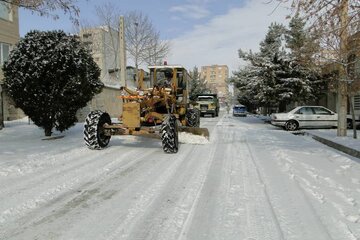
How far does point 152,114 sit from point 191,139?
77.5 inches

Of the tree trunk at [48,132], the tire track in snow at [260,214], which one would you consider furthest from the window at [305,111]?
the tire track in snow at [260,214]

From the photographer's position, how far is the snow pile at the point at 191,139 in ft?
43.0

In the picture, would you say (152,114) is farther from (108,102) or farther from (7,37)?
(108,102)

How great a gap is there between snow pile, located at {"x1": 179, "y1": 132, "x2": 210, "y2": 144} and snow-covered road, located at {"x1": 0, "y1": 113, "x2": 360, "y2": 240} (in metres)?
2.63

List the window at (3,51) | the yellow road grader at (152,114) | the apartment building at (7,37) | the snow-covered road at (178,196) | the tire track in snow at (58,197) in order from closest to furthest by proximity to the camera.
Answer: the snow-covered road at (178,196)
the tire track in snow at (58,197)
the yellow road grader at (152,114)
the window at (3,51)
the apartment building at (7,37)

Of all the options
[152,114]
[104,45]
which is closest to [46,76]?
[152,114]

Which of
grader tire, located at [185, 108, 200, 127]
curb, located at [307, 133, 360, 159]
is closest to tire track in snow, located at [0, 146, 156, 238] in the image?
curb, located at [307, 133, 360, 159]

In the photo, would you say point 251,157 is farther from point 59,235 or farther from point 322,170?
point 59,235

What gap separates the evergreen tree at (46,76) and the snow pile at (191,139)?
153 inches

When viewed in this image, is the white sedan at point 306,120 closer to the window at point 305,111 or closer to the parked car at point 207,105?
the window at point 305,111

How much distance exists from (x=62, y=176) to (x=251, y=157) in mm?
4762

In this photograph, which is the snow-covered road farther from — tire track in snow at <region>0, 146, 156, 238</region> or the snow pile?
the snow pile

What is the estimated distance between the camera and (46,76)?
13453 mm

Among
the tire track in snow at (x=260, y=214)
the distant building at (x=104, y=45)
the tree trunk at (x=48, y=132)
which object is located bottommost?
the tire track in snow at (x=260, y=214)
